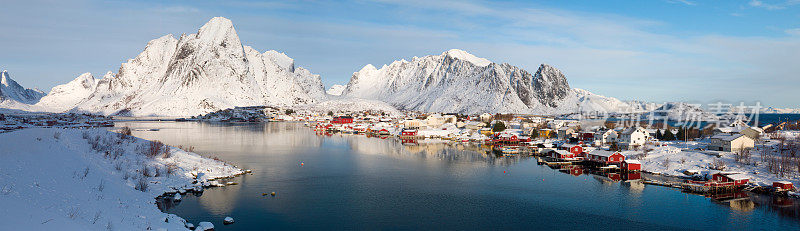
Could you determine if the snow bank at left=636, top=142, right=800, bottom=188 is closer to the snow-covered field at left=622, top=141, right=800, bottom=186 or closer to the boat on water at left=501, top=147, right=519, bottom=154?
the snow-covered field at left=622, top=141, right=800, bottom=186

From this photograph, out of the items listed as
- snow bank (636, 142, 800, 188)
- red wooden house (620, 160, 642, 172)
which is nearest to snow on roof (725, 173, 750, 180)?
snow bank (636, 142, 800, 188)

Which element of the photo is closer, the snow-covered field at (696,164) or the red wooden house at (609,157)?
the snow-covered field at (696,164)

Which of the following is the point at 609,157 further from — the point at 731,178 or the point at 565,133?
the point at 565,133

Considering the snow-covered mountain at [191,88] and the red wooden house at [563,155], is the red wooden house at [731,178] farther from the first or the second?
the snow-covered mountain at [191,88]

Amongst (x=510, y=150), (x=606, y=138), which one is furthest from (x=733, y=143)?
(x=510, y=150)

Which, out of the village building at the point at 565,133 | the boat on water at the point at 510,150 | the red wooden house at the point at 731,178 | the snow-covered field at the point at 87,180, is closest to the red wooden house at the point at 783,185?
the red wooden house at the point at 731,178

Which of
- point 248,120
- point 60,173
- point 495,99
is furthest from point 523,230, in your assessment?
point 495,99

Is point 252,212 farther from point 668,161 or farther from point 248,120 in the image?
point 248,120
